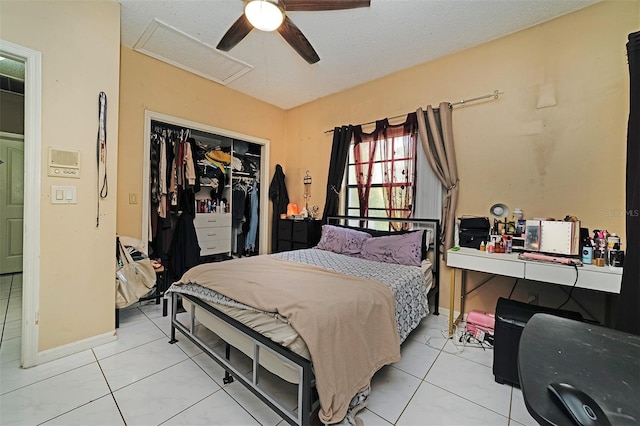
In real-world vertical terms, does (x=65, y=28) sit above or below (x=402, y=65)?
below

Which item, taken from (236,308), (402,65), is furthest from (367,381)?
(402,65)

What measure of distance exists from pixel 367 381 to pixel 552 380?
961 millimetres

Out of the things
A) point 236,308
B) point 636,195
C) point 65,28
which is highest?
point 65,28

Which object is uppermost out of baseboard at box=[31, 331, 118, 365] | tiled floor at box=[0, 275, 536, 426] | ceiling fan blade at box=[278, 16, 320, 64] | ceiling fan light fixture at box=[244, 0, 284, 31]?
ceiling fan blade at box=[278, 16, 320, 64]

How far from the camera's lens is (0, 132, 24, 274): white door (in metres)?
3.75

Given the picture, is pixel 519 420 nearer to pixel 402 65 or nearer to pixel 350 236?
pixel 350 236

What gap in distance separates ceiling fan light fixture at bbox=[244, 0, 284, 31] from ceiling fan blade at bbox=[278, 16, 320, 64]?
0.28 feet

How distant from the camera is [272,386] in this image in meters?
1.66

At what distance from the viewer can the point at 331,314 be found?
1.38 metres

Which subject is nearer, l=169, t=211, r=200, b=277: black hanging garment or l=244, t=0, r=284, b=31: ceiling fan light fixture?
l=244, t=0, r=284, b=31: ceiling fan light fixture

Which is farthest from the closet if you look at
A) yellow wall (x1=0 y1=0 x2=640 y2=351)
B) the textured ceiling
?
the textured ceiling

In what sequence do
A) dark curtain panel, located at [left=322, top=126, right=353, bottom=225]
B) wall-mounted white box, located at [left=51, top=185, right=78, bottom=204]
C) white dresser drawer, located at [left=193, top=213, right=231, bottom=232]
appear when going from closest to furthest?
wall-mounted white box, located at [left=51, top=185, right=78, bottom=204]
dark curtain panel, located at [left=322, top=126, right=353, bottom=225]
white dresser drawer, located at [left=193, top=213, right=231, bottom=232]

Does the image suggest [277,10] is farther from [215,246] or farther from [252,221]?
[215,246]

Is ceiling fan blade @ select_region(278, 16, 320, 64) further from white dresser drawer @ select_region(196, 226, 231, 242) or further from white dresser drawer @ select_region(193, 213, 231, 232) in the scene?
white dresser drawer @ select_region(196, 226, 231, 242)
